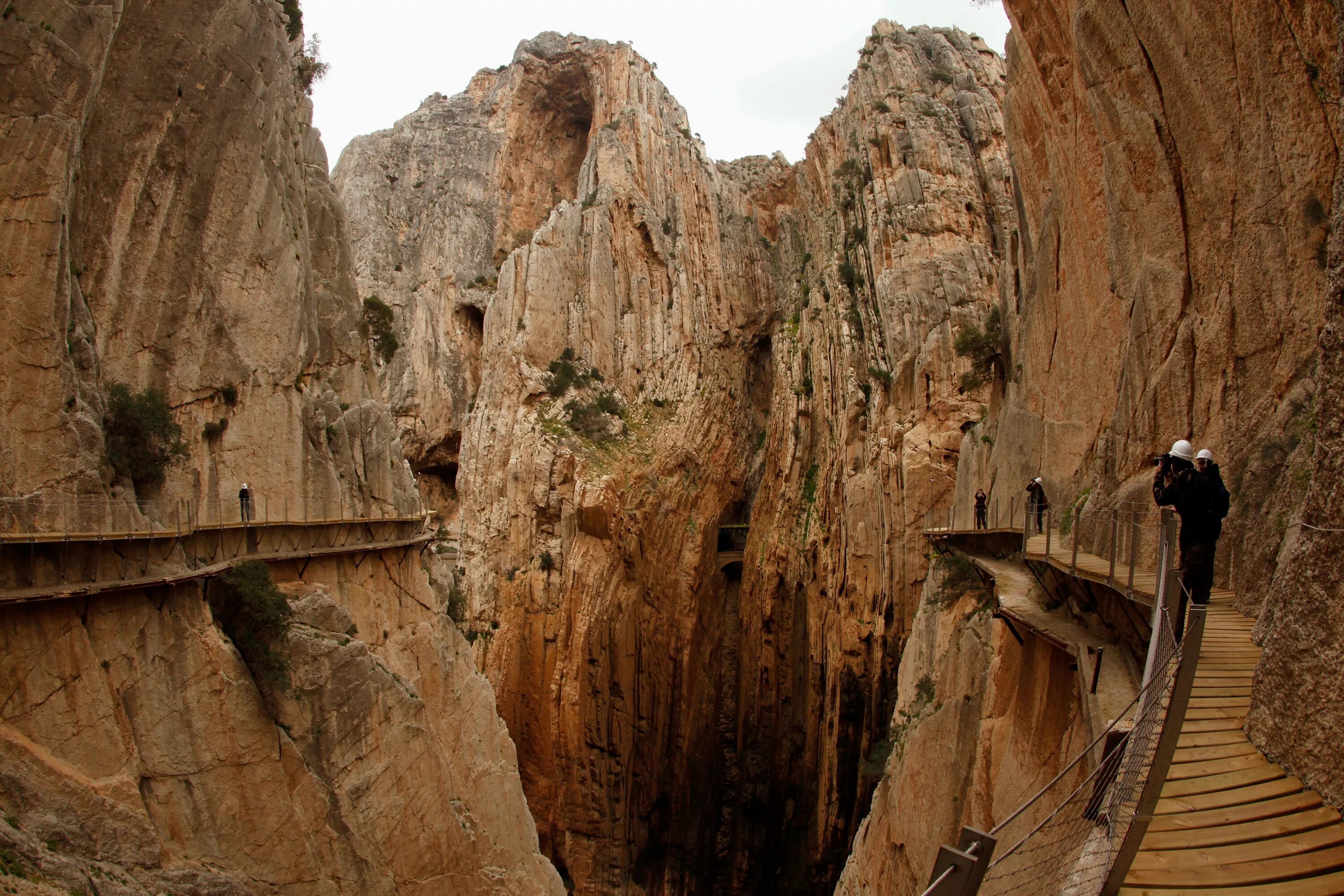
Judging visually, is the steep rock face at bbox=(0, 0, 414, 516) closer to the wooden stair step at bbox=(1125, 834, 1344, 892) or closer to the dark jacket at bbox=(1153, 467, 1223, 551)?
the wooden stair step at bbox=(1125, 834, 1344, 892)

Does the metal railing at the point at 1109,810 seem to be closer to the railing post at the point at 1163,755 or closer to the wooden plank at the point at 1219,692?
the railing post at the point at 1163,755

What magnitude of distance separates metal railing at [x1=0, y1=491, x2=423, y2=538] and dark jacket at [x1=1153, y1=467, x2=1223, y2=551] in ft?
40.0

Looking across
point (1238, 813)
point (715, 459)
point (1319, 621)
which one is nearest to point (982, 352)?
point (715, 459)

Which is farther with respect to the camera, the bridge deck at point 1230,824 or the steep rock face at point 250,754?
Result: the steep rock face at point 250,754

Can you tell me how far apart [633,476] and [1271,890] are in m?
31.1

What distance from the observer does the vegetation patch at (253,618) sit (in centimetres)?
1394

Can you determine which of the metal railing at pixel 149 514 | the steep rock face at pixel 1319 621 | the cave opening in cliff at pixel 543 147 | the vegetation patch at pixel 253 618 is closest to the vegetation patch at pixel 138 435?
the metal railing at pixel 149 514

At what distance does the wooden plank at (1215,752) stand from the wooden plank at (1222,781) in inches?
6.6

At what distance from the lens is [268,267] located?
1686 centimetres

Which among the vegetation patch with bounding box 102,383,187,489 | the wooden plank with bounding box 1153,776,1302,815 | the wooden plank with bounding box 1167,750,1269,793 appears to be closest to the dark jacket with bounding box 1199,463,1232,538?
the wooden plank with bounding box 1167,750,1269,793

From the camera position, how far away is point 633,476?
1358 inches

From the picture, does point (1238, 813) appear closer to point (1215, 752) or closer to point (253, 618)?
point (1215, 752)

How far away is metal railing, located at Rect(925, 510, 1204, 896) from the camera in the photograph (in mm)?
3344

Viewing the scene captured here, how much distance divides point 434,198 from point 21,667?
4215cm
